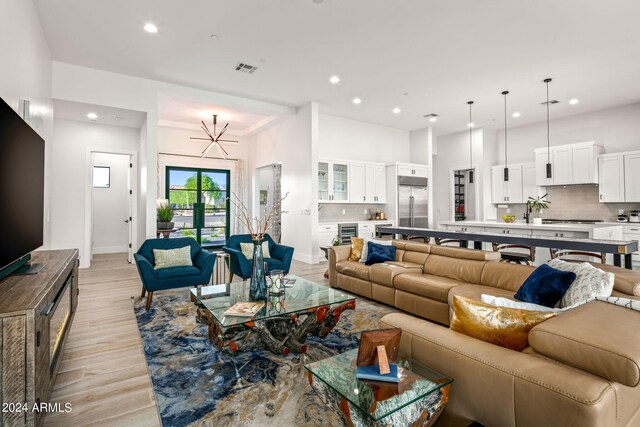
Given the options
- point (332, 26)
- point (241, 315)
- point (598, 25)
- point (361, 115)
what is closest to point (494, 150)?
point (361, 115)

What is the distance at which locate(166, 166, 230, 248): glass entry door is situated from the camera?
Result: 8.84 metres

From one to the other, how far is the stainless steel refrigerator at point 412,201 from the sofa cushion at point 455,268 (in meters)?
4.22

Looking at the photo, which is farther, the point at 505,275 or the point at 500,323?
the point at 505,275

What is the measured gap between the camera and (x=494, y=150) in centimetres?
891

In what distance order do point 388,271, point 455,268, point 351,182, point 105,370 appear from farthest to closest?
point 351,182 < point 388,271 < point 455,268 < point 105,370

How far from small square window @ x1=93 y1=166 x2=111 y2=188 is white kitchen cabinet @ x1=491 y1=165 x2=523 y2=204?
10047mm

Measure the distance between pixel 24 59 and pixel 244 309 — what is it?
3.38 metres

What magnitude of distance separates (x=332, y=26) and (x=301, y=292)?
10.4 feet

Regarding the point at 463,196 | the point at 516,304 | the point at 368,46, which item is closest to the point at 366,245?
the point at 368,46

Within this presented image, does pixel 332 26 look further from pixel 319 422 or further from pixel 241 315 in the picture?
pixel 319 422

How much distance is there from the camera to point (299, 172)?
727 cm

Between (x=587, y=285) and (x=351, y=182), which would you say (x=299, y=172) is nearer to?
(x=351, y=182)

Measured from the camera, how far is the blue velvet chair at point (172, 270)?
12.5 ft

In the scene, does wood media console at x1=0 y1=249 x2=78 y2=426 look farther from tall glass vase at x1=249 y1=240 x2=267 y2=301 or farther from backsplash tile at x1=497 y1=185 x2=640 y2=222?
backsplash tile at x1=497 y1=185 x2=640 y2=222
